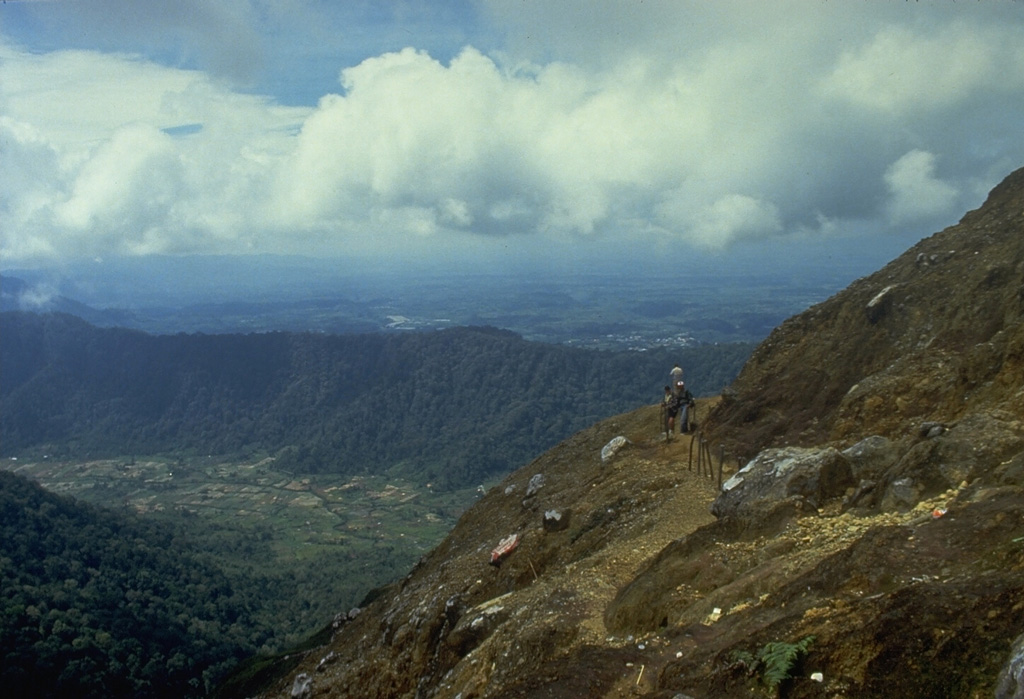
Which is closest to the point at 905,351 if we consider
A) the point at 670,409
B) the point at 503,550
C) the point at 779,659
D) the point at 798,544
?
the point at 670,409

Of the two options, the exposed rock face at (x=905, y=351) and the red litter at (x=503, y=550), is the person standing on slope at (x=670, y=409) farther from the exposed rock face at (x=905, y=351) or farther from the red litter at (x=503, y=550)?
the red litter at (x=503, y=550)

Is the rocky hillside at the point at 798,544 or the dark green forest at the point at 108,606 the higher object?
the rocky hillside at the point at 798,544

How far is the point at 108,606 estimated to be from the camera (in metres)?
77.5

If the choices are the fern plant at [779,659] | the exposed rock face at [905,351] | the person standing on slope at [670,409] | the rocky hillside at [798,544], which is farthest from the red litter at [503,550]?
the fern plant at [779,659]

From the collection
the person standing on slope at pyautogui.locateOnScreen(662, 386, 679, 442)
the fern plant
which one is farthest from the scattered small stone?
the fern plant

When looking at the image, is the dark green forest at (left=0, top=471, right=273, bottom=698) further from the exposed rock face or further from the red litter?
the exposed rock face

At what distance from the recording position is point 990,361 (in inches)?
742

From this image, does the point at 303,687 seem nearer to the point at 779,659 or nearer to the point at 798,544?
the point at 798,544

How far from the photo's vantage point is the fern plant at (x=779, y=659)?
905cm

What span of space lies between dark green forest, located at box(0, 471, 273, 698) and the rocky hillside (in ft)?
144

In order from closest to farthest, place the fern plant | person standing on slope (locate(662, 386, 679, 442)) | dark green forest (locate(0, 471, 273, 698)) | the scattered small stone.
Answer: the fern plant, the scattered small stone, person standing on slope (locate(662, 386, 679, 442)), dark green forest (locate(0, 471, 273, 698))

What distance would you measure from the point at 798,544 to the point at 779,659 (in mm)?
5875

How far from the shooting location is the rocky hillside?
9.12 metres

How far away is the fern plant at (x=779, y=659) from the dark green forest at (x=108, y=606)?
68862mm
